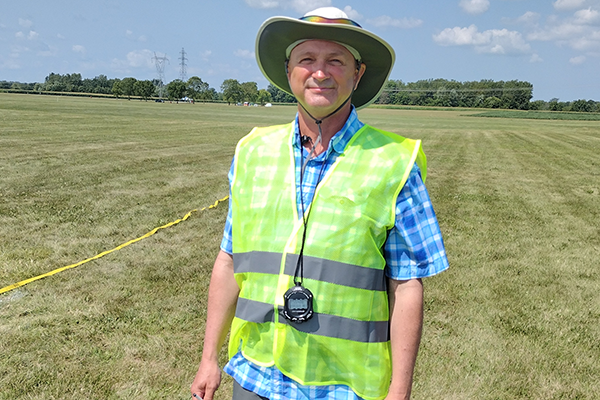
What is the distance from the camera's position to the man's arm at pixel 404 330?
5.25 feet

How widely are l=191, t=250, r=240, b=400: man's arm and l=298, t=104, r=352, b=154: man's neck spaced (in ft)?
1.88

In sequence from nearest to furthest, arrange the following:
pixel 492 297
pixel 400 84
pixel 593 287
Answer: pixel 492 297 < pixel 593 287 < pixel 400 84

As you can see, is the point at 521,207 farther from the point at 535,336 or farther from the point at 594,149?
the point at 594,149

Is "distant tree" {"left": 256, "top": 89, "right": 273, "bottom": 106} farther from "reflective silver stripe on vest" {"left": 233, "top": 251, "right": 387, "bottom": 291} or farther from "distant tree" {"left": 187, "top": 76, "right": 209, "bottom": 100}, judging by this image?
"reflective silver stripe on vest" {"left": 233, "top": 251, "right": 387, "bottom": 291}

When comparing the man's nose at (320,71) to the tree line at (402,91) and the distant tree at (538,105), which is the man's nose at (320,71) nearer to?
the tree line at (402,91)

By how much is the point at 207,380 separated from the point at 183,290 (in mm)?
3707

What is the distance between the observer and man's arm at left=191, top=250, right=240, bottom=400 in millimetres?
1907

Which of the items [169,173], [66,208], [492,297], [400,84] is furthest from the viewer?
[400,84]

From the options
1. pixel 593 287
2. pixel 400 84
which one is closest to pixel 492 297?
pixel 593 287

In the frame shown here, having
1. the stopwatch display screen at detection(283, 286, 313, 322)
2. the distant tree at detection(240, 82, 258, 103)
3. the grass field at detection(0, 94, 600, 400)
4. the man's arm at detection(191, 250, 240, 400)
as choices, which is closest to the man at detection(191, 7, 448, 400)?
the stopwatch display screen at detection(283, 286, 313, 322)

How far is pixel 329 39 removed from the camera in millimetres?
1683

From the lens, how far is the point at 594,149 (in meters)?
24.0

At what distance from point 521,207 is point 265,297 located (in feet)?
33.7

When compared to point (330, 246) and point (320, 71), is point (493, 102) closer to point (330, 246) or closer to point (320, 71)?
point (320, 71)
